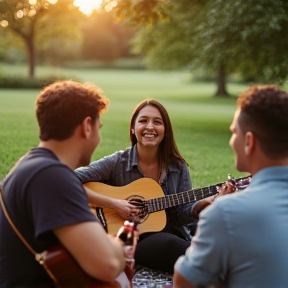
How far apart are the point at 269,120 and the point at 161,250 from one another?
2.24 metres

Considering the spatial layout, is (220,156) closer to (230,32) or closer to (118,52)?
(230,32)

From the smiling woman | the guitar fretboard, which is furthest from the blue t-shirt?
the smiling woman

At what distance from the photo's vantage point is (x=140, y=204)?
443 centimetres

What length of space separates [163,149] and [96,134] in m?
2.14

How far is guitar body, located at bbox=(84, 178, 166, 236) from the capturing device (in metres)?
4.26


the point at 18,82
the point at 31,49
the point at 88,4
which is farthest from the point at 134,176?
the point at 31,49

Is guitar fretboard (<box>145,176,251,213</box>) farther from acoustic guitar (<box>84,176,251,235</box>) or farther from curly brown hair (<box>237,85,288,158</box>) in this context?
curly brown hair (<box>237,85,288,158</box>)

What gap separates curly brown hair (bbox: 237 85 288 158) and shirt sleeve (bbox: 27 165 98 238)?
716 mm

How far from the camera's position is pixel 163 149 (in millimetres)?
4680

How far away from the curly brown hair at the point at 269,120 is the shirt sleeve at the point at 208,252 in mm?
347

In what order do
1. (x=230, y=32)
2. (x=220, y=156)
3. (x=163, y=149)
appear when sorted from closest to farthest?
(x=163, y=149) < (x=220, y=156) < (x=230, y=32)

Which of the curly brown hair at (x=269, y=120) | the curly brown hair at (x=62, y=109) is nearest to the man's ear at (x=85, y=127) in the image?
the curly brown hair at (x=62, y=109)

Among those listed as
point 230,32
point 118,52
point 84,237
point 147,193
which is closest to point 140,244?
point 147,193

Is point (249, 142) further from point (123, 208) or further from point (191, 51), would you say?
point (191, 51)
